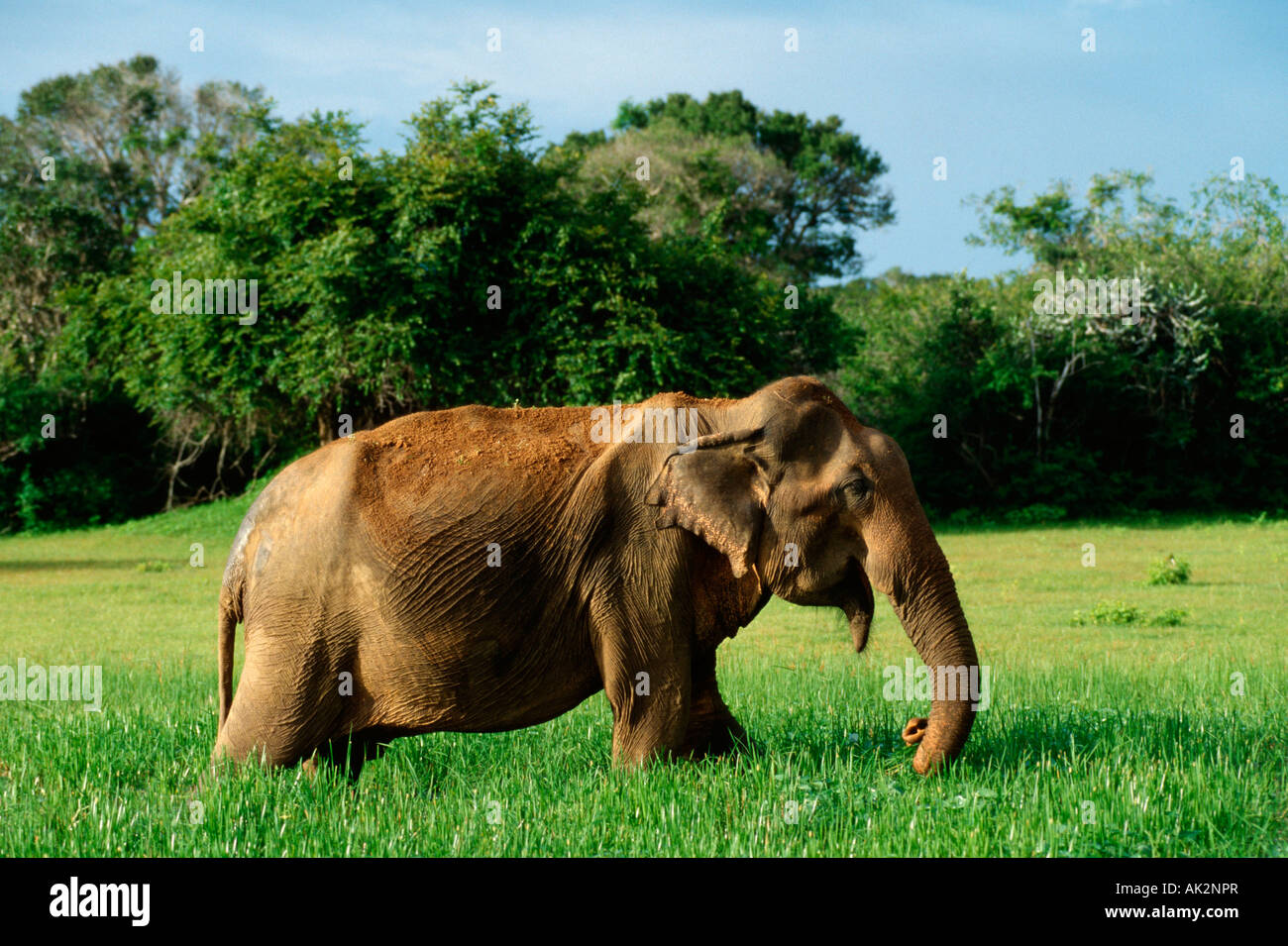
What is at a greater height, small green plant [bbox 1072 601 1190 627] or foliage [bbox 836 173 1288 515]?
foliage [bbox 836 173 1288 515]

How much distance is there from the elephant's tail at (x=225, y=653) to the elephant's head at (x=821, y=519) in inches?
99.5

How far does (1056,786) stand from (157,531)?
32.2m

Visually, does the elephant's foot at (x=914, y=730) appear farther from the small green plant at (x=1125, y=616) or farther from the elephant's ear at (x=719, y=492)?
the small green plant at (x=1125, y=616)

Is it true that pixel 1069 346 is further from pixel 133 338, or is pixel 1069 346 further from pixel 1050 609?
pixel 133 338

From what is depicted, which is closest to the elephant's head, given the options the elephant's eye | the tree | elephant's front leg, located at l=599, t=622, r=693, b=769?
the elephant's eye

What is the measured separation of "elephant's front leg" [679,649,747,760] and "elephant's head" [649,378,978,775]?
81cm

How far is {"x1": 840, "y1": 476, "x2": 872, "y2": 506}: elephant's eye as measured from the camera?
6.57 metres

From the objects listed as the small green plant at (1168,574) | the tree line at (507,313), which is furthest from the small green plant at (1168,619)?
the tree line at (507,313)

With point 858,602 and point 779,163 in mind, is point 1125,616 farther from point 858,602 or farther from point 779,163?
point 779,163

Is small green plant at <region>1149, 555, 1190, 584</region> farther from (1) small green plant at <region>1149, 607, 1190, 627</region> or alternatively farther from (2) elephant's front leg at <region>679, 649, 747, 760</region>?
(2) elephant's front leg at <region>679, 649, 747, 760</region>

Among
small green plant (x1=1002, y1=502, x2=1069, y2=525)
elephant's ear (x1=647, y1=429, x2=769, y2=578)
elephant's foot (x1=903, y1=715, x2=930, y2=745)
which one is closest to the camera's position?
elephant's ear (x1=647, y1=429, x2=769, y2=578)

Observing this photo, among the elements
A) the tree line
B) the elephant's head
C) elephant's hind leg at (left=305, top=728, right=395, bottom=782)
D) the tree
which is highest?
the tree

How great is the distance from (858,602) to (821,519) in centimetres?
57

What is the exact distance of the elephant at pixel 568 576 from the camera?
6590 millimetres
